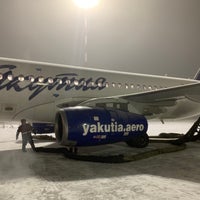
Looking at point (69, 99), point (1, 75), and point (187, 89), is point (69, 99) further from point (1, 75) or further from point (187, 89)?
point (187, 89)

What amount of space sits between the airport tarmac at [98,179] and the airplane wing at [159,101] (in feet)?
7.28

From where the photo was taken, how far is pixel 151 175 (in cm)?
555

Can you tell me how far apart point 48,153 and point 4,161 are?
1.56m

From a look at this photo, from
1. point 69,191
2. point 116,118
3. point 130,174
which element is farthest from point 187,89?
point 69,191

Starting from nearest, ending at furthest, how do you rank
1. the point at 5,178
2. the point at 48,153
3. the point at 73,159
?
the point at 5,178 → the point at 73,159 → the point at 48,153

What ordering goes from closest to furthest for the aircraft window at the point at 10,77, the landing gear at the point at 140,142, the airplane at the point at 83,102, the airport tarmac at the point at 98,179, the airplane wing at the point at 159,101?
the airport tarmac at the point at 98,179
the airplane at the point at 83,102
the airplane wing at the point at 159,101
the aircraft window at the point at 10,77
the landing gear at the point at 140,142

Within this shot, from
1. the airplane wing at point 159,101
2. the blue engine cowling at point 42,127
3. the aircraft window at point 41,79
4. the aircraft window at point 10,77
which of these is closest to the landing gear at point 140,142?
the airplane wing at point 159,101

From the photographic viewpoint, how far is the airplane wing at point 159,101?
8.77 metres

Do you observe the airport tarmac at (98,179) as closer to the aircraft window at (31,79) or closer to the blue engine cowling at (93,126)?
the blue engine cowling at (93,126)

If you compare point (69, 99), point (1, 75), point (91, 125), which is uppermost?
point (1, 75)

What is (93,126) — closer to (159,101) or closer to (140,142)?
(140,142)

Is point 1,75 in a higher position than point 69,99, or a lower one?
higher

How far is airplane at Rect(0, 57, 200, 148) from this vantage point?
7.29m

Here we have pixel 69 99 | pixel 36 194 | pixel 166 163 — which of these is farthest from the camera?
pixel 69 99
